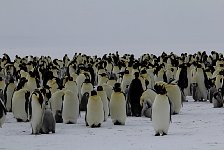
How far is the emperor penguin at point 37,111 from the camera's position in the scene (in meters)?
10.2

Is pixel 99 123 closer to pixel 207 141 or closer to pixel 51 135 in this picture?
pixel 51 135

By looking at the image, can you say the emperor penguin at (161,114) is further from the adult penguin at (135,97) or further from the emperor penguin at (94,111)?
the adult penguin at (135,97)

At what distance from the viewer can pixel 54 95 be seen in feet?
39.3

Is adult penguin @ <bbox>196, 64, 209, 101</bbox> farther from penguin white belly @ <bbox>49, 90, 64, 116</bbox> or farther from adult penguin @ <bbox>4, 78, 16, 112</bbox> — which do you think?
adult penguin @ <bbox>4, 78, 16, 112</bbox>

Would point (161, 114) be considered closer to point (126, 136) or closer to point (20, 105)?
point (126, 136)

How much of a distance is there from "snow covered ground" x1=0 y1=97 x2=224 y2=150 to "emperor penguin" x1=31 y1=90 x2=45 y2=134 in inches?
7.7

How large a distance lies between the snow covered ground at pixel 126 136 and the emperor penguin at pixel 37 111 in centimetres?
19

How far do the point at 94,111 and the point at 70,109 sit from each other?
2.58 feet

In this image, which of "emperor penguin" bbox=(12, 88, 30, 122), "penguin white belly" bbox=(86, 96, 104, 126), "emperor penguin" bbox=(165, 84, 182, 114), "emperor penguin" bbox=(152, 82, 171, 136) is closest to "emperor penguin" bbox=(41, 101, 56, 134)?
"penguin white belly" bbox=(86, 96, 104, 126)

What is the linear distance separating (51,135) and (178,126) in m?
2.48

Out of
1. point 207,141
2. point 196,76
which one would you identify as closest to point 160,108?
point 207,141

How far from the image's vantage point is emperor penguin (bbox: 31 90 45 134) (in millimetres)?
10172

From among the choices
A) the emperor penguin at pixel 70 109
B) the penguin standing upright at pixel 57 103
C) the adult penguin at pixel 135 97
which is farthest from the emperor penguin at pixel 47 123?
the adult penguin at pixel 135 97

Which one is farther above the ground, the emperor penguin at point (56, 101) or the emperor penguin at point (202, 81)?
the emperor penguin at point (202, 81)
